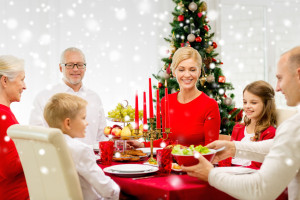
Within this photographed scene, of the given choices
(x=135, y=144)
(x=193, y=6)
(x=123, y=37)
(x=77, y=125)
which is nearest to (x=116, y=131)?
(x=135, y=144)

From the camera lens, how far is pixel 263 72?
5645 millimetres

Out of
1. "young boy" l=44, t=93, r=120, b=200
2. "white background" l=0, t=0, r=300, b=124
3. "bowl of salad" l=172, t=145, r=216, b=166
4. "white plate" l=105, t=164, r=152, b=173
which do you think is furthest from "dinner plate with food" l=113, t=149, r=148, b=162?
"white background" l=0, t=0, r=300, b=124

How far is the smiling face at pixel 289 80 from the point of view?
1.46 meters

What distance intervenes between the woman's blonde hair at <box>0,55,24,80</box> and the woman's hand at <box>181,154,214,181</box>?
118 cm

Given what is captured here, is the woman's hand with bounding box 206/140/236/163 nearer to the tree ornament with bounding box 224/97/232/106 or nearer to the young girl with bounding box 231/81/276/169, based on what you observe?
the young girl with bounding box 231/81/276/169

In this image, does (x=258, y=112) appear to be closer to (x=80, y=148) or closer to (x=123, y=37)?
(x=80, y=148)

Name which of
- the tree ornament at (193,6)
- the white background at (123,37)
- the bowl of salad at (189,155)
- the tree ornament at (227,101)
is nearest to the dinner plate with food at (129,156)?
the bowl of salad at (189,155)

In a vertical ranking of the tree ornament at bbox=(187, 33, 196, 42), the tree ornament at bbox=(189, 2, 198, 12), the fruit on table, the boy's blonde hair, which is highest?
the tree ornament at bbox=(189, 2, 198, 12)

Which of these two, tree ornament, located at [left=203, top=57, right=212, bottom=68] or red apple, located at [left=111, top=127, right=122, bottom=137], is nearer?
red apple, located at [left=111, top=127, right=122, bottom=137]

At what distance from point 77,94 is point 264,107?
1.63m

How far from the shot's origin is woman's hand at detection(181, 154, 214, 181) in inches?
60.9

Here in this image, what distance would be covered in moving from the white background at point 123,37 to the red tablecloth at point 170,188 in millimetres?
2897

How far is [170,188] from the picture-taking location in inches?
58.7

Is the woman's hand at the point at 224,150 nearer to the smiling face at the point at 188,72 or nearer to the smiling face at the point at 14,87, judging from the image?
the smiling face at the point at 188,72
